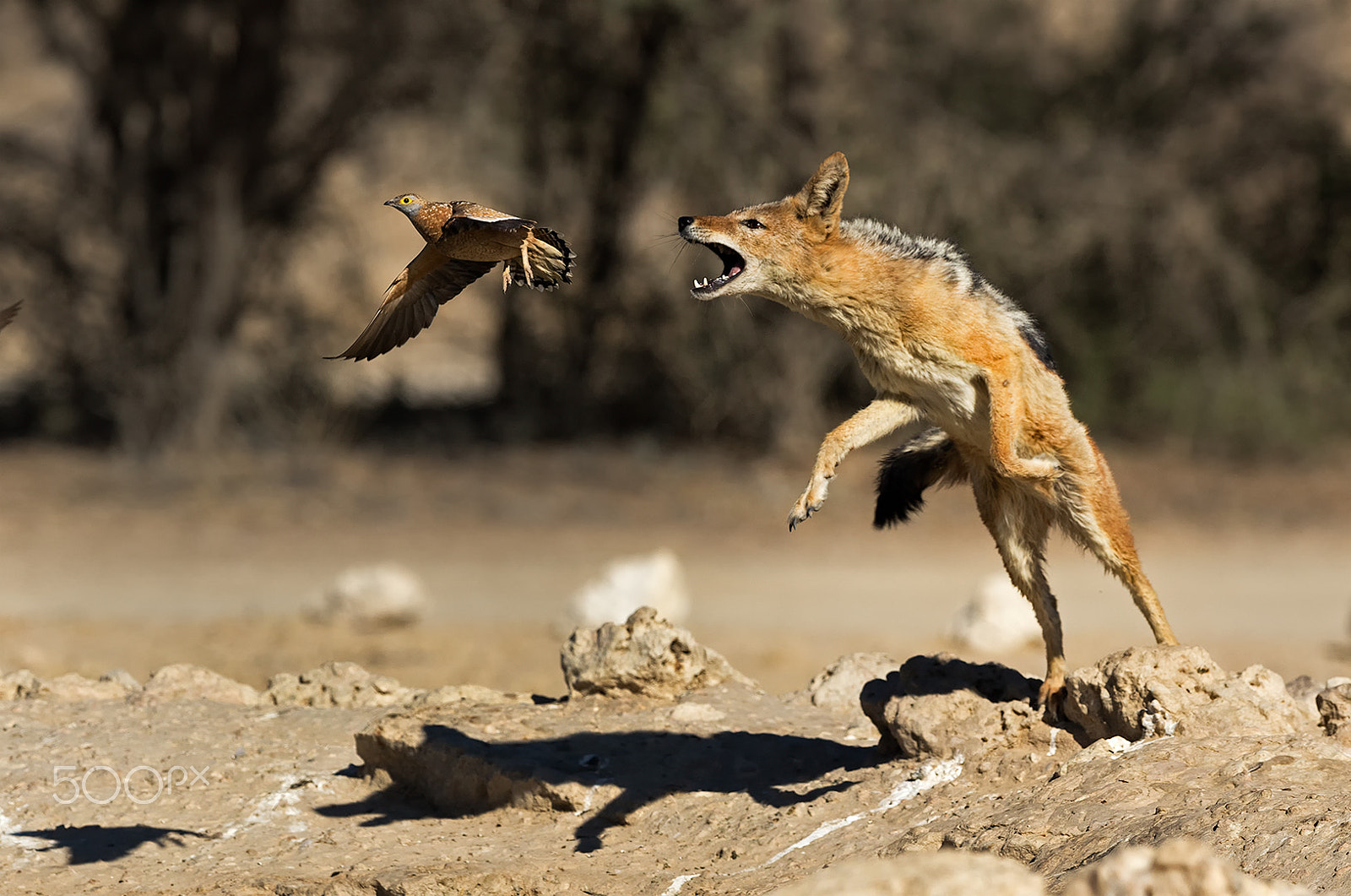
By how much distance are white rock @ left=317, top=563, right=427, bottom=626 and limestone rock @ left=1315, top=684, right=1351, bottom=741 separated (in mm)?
7852

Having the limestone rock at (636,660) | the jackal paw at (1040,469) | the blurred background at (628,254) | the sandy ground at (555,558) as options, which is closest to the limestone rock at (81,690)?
the sandy ground at (555,558)

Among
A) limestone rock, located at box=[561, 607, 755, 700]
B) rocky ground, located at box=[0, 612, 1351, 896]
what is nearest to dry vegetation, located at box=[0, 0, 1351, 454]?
limestone rock, located at box=[561, 607, 755, 700]

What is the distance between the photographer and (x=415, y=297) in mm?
5723

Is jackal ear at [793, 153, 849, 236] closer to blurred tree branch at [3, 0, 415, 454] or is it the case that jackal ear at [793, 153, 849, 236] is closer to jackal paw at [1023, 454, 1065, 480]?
jackal paw at [1023, 454, 1065, 480]

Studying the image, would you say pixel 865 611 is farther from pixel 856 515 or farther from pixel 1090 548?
pixel 1090 548

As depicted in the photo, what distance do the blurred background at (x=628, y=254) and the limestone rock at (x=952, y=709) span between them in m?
8.35

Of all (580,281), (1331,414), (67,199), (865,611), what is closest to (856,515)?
(865,611)

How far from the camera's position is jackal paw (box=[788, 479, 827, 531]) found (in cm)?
545

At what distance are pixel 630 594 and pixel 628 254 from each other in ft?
31.6

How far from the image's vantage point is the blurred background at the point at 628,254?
16891 mm

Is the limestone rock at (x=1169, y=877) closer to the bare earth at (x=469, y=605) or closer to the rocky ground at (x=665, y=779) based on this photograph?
the rocky ground at (x=665, y=779)

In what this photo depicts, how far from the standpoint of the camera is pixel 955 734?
609 cm

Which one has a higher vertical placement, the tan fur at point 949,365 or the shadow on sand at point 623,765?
the tan fur at point 949,365

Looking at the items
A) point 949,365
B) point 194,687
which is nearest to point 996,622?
point 194,687
